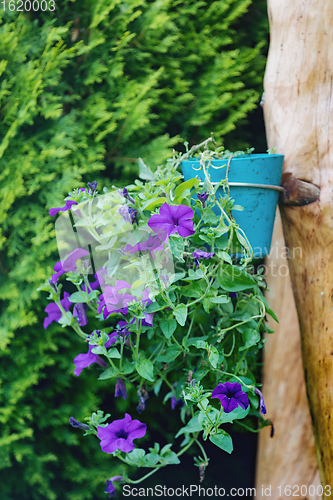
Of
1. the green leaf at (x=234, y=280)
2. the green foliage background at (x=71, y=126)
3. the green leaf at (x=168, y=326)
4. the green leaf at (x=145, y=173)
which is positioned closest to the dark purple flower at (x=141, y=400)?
the green leaf at (x=168, y=326)

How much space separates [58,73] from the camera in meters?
1.47

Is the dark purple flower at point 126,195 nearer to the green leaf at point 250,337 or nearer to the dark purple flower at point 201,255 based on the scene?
the dark purple flower at point 201,255

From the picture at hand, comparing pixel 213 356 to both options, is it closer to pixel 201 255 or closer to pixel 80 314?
pixel 201 255

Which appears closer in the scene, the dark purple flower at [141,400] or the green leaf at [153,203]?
the green leaf at [153,203]

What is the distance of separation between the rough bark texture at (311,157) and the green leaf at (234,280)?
1.15ft

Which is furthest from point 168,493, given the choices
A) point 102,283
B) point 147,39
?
point 147,39

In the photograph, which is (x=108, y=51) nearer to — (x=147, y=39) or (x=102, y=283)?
(x=147, y=39)

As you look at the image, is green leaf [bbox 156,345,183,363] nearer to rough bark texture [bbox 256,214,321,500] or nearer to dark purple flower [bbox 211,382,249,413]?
dark purple flower [bbox 211,382,249,413]

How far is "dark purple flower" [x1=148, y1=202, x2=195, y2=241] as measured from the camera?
93cm

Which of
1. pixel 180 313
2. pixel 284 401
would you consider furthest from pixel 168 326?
pixel 284 401

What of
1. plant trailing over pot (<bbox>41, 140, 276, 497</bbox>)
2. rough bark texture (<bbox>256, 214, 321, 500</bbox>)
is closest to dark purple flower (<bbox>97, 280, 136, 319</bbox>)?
plant trailing over pot (<bbox>41, 140, 276, 497</bbox>)

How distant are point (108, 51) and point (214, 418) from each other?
1.37m

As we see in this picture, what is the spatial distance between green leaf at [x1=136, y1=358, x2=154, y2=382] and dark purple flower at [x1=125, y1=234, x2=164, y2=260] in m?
0.27

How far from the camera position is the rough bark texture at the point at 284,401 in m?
1.62
